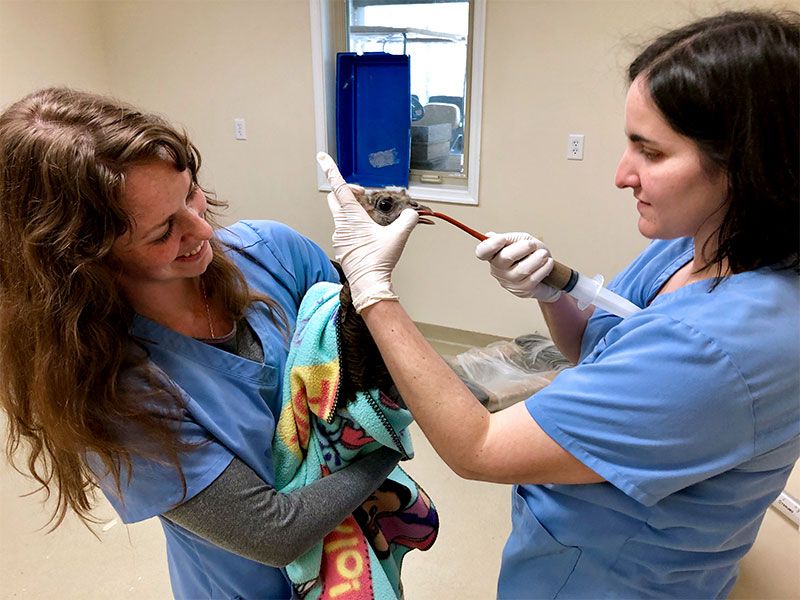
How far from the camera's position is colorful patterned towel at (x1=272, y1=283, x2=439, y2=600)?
0.88 m

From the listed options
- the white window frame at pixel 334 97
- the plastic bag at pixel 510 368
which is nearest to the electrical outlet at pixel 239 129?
the white window frame at pixel 334 97

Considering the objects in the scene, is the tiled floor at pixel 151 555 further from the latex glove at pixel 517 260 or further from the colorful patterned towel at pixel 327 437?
the latex glove at pixel 517 260

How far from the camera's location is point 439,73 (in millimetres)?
2859

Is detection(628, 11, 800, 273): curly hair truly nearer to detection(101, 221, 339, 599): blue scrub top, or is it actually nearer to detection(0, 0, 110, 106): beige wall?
detection(101, 221, 339, 599): blue scrub top

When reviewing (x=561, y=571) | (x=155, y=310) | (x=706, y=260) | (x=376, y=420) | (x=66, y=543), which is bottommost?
(x=66, y=543)

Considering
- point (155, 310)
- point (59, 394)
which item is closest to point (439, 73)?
point (155, 310)

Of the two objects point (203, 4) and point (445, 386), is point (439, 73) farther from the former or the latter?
point (445, 386)

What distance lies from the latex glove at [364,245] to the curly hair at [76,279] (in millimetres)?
286

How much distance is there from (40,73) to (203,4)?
971 mm

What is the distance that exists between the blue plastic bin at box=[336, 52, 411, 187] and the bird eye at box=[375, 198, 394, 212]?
2.00m

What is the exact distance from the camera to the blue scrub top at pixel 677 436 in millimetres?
660

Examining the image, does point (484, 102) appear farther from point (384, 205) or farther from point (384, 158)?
point (384, 205)

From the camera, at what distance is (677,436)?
0.68 m

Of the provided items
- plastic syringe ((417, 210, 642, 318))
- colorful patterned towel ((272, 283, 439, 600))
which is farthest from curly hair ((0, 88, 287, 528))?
plastic syringe ((417, 210, 642, 318))
